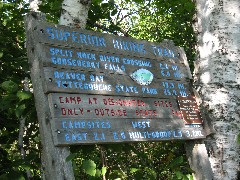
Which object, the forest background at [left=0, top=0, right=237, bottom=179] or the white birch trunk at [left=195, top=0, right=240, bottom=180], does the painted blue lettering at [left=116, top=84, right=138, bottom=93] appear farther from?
the white birch trunk at [left=195, top=0, right=240, bottom=180]

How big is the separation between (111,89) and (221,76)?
1208mm

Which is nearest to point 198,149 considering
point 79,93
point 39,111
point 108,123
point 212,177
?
point 212,177

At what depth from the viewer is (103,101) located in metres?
2.29

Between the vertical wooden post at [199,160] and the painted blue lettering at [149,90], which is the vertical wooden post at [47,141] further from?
the vertical wooden post at [199,160]

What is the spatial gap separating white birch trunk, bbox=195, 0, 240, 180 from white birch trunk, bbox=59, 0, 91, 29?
48.1 inches

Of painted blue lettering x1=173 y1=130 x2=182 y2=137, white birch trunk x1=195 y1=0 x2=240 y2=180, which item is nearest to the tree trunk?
painted blue lettering x1=173 y1=130 x2=182 y2=137

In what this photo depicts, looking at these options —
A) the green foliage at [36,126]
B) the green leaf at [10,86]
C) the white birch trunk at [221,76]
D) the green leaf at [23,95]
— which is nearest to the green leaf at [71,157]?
the green foliage at [36,126]

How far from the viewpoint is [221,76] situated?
301cm

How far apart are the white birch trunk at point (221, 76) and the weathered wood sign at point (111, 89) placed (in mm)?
183

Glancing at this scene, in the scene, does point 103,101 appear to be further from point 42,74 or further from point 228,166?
point 228,166

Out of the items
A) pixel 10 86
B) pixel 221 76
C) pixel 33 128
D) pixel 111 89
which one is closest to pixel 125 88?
pixel 111 89

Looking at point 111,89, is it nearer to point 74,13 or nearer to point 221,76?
point 74,13

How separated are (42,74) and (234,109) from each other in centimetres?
180

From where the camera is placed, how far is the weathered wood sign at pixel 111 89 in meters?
2.10
